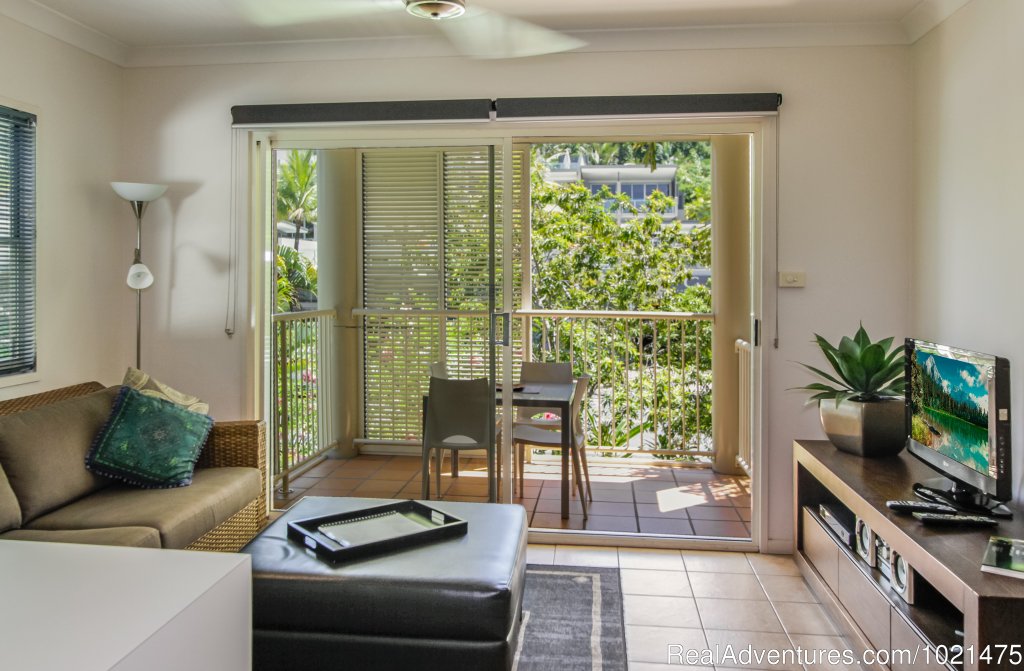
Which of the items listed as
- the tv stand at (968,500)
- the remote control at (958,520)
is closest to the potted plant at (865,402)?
the tv stand at (968,500)

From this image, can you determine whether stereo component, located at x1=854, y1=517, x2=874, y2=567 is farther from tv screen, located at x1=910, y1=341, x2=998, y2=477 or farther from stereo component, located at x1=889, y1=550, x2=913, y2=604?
tv screen, located at x1=910, y1=341, x2=998, y2=477

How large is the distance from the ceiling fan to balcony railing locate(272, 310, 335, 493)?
143 cm

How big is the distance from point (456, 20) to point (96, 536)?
2.45 meters

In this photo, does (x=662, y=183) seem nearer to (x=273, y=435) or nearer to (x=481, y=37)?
(x=481, y=37)

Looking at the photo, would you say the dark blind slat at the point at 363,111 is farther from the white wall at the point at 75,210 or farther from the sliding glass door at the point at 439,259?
the white wall at the point at 75,210

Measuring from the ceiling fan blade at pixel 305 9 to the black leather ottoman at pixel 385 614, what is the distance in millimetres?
2229

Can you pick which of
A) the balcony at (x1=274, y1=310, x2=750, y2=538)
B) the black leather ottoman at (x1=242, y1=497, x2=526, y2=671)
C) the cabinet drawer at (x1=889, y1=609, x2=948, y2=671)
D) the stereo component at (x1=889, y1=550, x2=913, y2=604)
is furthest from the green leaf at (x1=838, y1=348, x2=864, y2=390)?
the black leather ottoman at (x1=242, y1=497, x2=526, y2=671)

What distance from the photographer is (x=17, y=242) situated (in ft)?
10.4

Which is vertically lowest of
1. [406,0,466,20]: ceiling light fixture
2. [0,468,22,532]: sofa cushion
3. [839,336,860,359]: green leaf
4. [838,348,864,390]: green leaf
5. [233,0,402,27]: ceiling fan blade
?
[0,468,22,532]: sofa cushion

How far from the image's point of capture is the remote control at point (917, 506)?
217 cm

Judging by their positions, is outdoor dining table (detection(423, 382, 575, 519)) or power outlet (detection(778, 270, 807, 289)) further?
outdoor dining table (detection(423, 382, 575, 519))

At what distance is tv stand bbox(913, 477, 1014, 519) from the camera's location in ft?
7.13

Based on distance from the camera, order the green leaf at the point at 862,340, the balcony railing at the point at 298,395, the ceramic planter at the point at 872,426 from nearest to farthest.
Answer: the ceramic planter at the point at 872,426 → the green leaf at the point at 862,340 → the balcony railing at the point at 298,395

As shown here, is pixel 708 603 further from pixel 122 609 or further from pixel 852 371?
pixel 122 609
